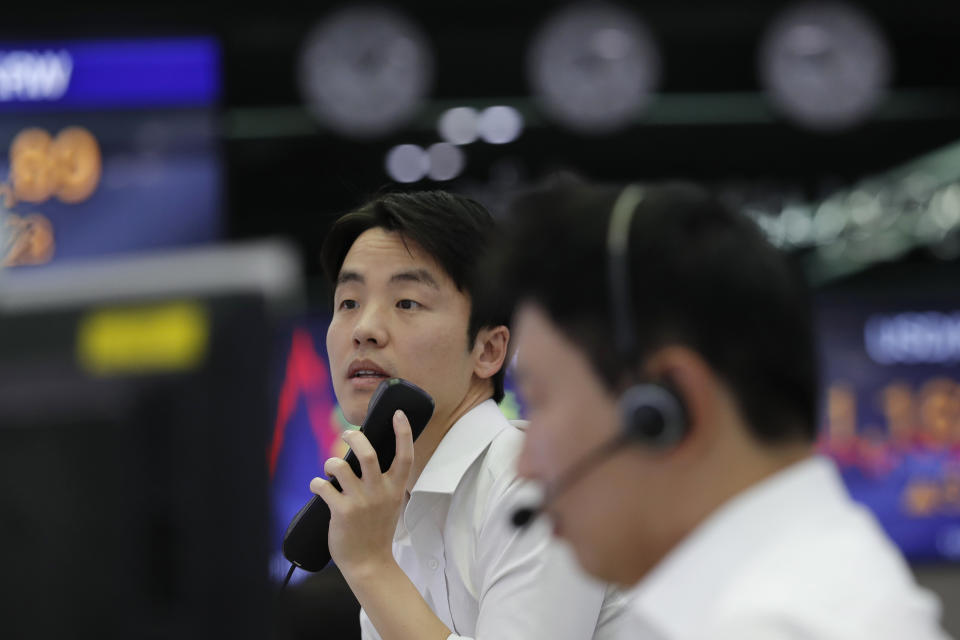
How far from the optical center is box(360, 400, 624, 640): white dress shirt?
1.38m

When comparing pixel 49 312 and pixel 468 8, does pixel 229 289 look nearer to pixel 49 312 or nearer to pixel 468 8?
pixel 49 312

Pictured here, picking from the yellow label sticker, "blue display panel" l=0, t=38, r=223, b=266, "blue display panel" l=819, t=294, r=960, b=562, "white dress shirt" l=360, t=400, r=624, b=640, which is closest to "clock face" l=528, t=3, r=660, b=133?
"blue display panel" l=819, t=294, r=960, b=562

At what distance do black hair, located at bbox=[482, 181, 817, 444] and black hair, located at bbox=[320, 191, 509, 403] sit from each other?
75 cm

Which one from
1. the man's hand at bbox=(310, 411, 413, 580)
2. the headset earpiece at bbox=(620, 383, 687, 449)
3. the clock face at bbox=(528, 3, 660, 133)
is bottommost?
the man's hand at bbox=(310, 411, 413, 580)

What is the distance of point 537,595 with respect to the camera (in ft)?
4.52

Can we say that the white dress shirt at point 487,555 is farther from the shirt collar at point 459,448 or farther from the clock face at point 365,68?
the clock face at point 365,68

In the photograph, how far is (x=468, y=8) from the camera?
200 inches

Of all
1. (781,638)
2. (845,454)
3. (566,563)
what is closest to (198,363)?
(781,638)

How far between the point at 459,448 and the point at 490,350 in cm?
16

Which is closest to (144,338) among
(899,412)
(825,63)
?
(899,412)

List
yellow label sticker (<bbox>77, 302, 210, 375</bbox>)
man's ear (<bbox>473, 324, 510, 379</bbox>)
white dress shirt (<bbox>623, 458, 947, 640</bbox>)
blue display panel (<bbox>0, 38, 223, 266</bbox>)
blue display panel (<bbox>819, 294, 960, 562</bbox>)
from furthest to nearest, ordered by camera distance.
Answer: blue display panel (<bbox>819, 294, 960, 562</bbox>) < blue display panel (<bbox>0, 38, 223, 266</bbox>) < man's ear (<bbox>473, 324, 510, 379</bbox>) < white dress shirt (<bbox>623, 458, 947, 640</bbox>) < yellow label sticker (<bbox>77, 302, 210, 375</bbox>)

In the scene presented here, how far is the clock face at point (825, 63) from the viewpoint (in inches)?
186

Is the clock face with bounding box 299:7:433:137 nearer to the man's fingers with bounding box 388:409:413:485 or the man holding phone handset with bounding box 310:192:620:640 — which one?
the man holding phone handset with bounding box 310:192:620:640

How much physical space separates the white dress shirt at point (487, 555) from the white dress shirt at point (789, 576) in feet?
1.78
